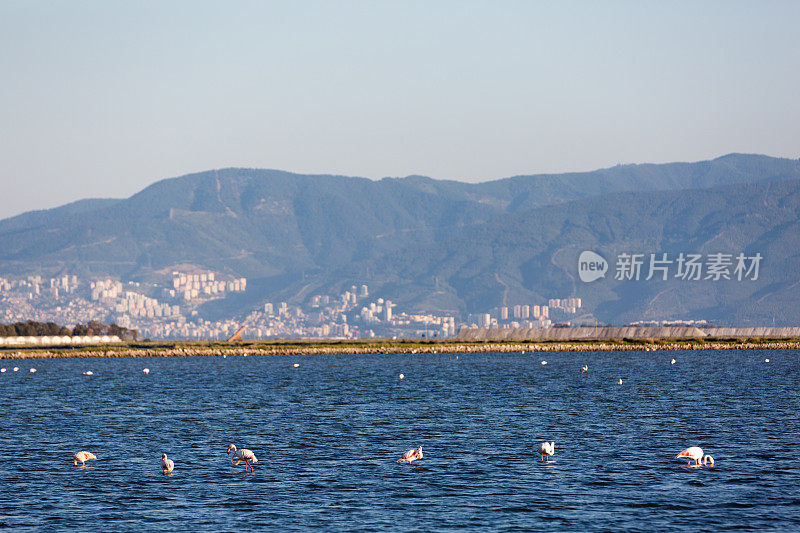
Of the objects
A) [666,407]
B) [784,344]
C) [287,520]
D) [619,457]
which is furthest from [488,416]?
[784,344]

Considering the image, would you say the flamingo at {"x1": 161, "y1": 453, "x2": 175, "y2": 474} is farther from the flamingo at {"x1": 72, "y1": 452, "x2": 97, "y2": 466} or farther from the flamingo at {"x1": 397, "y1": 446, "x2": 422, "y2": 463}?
the flamingo at {"x1": 397, "y1": 446, "x2": 422, "y2": 463}

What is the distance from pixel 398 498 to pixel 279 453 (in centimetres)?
1294

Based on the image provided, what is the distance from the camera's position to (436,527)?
121ft

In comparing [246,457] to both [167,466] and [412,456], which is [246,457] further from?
[412,456]

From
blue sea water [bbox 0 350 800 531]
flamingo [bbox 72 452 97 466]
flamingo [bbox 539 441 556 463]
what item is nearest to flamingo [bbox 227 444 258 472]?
blue sea water [bbox 0 350 800 531]

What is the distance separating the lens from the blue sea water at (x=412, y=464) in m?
Answer: 38.5

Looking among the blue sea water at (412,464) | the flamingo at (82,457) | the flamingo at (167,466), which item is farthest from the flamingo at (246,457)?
the flamingo at (82,457)

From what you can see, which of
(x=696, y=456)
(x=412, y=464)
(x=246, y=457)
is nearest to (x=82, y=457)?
(x=246, y=457)

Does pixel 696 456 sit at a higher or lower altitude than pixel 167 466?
higher

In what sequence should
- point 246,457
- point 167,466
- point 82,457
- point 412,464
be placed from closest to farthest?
1. point 167,466
2. point 246,457
3. point 412,464
4. point 82,457

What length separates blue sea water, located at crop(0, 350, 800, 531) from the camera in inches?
1515

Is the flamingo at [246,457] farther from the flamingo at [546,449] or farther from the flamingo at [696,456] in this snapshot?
the flamingo at [696,456]

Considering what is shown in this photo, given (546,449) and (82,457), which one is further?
(82,457)

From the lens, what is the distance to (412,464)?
1928 inches
